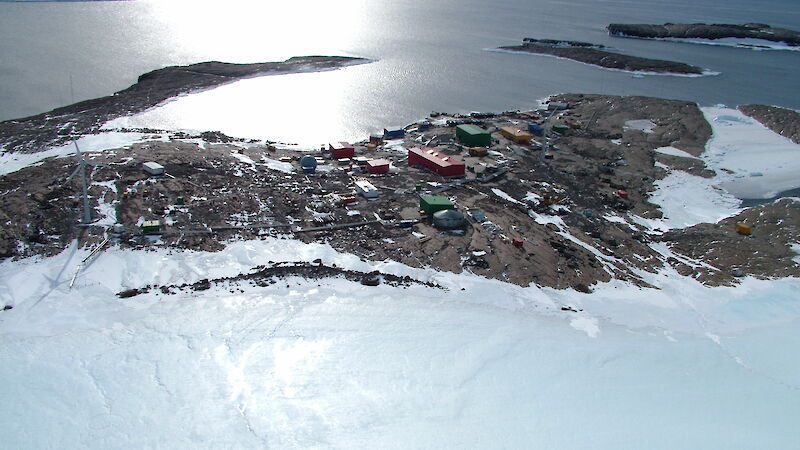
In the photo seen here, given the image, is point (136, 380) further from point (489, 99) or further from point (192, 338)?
point (489, 99)

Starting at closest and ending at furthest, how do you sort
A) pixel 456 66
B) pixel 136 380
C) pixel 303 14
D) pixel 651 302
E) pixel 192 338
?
1. pixel 136 380
2. pixel 192 338
3. pixel 651 302
4. pixel 456 66
5. pixel 303 14

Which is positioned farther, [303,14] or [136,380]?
[303,14]

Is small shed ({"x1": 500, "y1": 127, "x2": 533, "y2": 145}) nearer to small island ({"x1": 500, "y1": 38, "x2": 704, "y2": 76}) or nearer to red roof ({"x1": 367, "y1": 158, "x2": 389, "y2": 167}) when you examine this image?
red roof ({"x1": 367, "y1": 158, "x2": 389, "y2": 167})

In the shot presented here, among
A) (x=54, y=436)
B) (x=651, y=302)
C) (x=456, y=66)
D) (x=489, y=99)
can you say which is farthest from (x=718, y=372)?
(x=456, y=66)

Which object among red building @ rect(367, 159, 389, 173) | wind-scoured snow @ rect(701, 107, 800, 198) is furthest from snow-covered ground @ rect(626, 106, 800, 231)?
red building @ rect(367, 159, 389, 173)

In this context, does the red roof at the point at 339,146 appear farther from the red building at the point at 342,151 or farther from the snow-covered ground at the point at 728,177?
the snow-covered ground at the point at 728,177

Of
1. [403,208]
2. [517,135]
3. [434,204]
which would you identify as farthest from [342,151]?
[517,135]
